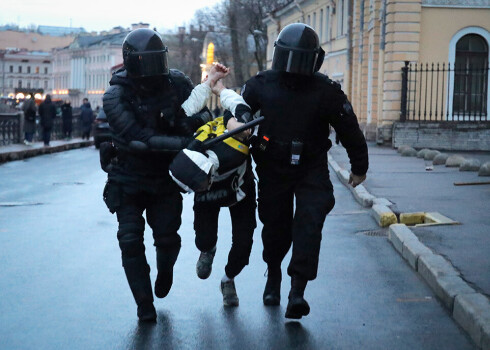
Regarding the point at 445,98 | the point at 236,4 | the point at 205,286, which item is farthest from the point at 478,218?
the point at 236,4

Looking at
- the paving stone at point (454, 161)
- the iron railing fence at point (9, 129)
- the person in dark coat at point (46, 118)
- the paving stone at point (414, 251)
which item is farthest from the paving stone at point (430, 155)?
the paving stone at point (414, 251)

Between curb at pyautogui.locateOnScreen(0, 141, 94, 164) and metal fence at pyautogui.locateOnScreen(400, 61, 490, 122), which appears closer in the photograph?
curb at pyautogui.locateOnScreen(0, 141, 94, 164)

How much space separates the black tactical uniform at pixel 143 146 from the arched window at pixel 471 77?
80.5 ft

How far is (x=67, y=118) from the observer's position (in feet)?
133

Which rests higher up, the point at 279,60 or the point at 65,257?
the point at 279,60

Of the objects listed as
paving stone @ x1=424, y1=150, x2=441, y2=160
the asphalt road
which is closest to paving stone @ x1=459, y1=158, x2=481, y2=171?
paving stone @ x1=424, y1=150, x2=441, y2=160

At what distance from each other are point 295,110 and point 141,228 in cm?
123

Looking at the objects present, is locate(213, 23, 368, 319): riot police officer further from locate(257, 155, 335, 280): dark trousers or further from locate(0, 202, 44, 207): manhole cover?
locate(0, 202, 44, 207): manhole cover

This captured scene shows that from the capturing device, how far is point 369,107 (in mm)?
36906

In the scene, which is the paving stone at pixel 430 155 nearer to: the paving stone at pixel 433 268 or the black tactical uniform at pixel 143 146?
the paving stone at pixel 433 268

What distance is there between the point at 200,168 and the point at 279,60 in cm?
91

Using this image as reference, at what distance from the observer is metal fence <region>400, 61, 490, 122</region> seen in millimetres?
30344

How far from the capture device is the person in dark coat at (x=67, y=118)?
3972 cm

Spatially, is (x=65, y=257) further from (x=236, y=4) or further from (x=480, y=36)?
(x=236, y=4)
